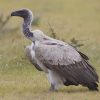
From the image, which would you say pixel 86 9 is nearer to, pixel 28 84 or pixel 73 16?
pixel 73 16

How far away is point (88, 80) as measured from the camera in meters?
13.2

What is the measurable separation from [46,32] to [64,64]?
29.6 ft

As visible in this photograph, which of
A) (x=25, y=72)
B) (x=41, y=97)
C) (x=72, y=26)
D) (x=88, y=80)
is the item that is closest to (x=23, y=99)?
(x=41, y=97)

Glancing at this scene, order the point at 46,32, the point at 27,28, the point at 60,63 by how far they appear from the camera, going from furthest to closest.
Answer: the point at 46,32 → the point at 27,28 → the point at 60,63

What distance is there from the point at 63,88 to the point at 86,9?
59.5 feet

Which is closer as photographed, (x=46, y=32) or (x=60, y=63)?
(x=60, y=63)

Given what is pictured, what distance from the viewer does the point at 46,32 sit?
22.2 metres

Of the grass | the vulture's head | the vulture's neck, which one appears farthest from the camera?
the vulture's head

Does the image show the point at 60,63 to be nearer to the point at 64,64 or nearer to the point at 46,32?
the point at 64,64

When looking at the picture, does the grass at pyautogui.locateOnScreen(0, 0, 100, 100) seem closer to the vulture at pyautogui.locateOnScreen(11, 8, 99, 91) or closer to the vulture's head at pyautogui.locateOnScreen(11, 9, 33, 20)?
the vulture at pyautogui.locateOnScreen(11, 8, 99, 91)

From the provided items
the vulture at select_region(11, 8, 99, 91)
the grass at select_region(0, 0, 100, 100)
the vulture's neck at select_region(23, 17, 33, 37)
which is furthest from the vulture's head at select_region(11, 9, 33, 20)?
the grass at select_region(0, 0, 100, 100)

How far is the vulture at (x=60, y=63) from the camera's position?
521 inches

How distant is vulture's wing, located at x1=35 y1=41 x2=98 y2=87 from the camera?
1322 centimetres

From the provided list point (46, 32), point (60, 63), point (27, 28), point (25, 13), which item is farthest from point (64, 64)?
point (46, 32)
